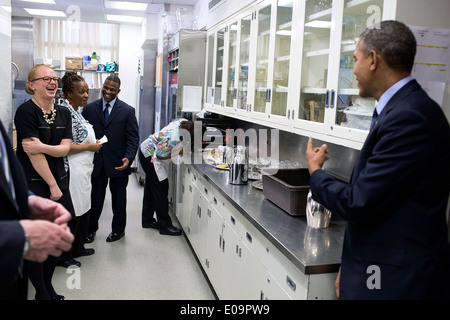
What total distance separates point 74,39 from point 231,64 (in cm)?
512

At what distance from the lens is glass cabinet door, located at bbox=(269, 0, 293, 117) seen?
2.71 meters

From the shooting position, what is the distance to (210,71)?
4.68 m

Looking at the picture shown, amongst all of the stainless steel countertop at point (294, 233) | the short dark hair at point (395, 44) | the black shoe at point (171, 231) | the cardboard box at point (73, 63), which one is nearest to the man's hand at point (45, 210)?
the stainless steel countertop at point (294, 233)

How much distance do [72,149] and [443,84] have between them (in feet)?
8.53

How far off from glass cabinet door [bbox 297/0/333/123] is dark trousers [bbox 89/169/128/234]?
2.24 meters

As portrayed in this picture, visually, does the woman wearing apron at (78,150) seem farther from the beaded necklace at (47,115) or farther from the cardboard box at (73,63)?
the cardboard box at (73,63)

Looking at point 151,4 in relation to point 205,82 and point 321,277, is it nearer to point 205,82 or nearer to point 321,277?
point 205,82

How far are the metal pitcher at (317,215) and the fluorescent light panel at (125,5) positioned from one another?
4.95 meters

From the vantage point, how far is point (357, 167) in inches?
57.9

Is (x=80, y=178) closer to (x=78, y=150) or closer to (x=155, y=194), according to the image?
(x=78, y=150)

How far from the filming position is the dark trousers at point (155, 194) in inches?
166

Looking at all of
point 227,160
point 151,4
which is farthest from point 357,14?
point 151,4

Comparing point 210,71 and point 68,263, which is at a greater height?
point 210,71

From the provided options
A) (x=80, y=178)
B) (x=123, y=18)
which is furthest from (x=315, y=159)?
(x=123, y=18)
